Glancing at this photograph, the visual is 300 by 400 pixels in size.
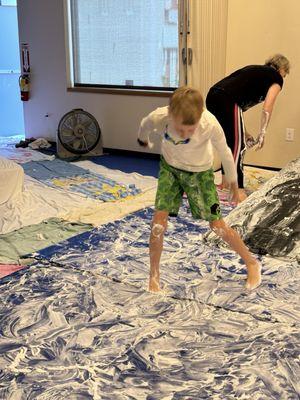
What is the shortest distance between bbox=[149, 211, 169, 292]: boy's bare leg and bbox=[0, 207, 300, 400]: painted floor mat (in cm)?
6

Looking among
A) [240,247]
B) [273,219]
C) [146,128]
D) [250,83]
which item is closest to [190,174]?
[146,128]

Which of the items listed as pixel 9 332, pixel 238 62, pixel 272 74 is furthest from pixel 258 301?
pixel 238 62

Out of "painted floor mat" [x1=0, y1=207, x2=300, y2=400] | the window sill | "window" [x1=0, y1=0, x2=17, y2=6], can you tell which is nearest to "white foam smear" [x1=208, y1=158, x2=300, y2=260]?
"painted floor mat" [x1=0, y1=207, x2=300, y2=400]

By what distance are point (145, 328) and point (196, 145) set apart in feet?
2.54

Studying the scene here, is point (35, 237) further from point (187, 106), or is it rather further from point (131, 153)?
point (131, 153)

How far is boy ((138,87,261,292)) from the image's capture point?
216 cm

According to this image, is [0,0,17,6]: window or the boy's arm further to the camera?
[0,0,17,6]: window

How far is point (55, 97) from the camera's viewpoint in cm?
608

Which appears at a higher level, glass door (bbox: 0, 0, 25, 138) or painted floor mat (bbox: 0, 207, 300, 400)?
glass door (bbox: 0, 0, 25, 138)

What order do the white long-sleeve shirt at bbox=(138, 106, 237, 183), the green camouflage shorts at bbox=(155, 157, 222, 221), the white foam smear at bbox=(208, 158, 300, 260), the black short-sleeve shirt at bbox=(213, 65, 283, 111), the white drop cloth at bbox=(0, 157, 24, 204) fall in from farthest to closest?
1. the white drop cloth at bbox=(0, 157, 24, 204)
2. the black short-sleeve shirt at bbox=(213, 65, 283, 111)
3. the white foam smear at bbox=(208, 158, 300, 260)
4. the green camouflage shorts at bbox=(155, 157, 222, 221)
5. the white long-sleeve shirt at bbox=(138, 106, 237, 183)

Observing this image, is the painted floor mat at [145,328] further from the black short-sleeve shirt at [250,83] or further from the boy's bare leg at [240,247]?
the black short-sleeve shirt at [250,83]

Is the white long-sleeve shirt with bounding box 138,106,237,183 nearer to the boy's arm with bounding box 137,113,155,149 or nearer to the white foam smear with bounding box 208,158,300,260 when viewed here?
the boy's arm with bounding box 137,113,155,149

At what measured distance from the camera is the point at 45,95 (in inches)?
243

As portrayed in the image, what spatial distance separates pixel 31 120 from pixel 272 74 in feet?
12.1
